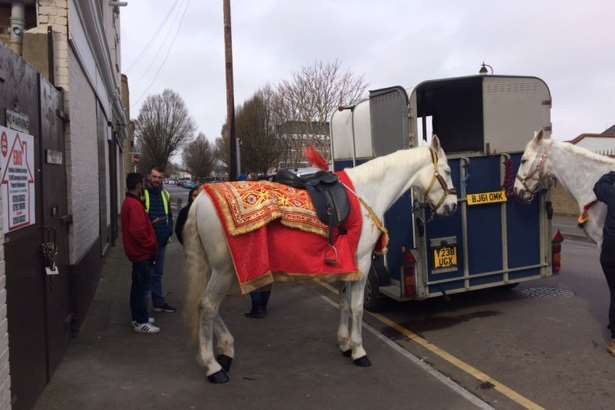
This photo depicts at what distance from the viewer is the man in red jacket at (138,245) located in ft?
18.0

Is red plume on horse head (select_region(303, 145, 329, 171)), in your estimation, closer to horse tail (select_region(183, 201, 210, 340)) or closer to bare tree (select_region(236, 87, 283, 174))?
horse tail (select_region(183, 201, 210, 340))

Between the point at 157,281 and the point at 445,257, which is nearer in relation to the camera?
the point at 445,257

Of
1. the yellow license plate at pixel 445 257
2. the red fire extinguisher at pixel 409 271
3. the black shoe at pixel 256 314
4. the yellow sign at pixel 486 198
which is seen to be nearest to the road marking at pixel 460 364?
the red fire extinguisher at pixel 409 271

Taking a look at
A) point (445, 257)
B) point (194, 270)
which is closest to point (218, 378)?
point (194, 270)

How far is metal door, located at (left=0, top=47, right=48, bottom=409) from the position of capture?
10.9ft

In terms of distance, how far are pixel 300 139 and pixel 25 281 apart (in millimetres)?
24429

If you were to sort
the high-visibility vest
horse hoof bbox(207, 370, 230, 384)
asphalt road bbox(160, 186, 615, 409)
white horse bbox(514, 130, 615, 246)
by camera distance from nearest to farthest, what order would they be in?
asphalt road bbox(160, 186, 615, 409)
horse hoof bbox(207, 370, 230, 384)
white horse bbox(514, 130, 615, 246)
the high-visibility vest

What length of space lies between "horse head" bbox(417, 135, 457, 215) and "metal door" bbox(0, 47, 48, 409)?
369 centimetres

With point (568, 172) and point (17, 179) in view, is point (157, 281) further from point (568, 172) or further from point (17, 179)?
point (568, 172)

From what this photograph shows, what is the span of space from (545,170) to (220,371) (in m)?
4.10

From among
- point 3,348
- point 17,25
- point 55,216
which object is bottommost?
point 3,348

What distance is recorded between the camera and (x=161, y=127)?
158 feet

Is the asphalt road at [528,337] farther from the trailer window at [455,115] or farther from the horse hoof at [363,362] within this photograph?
the trailer window at [455,115]

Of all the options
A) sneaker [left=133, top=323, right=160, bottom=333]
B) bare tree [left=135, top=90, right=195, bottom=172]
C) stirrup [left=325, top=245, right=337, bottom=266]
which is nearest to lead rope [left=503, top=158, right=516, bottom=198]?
stirrup [left=325, top=245, right=337, bottom=266]
